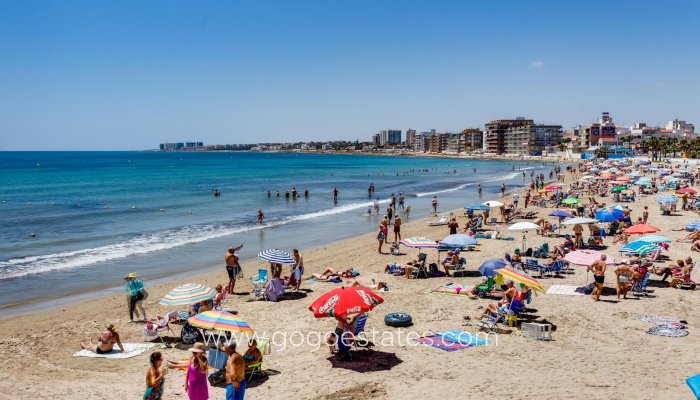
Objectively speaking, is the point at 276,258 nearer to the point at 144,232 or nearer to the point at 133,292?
the point at 133,292

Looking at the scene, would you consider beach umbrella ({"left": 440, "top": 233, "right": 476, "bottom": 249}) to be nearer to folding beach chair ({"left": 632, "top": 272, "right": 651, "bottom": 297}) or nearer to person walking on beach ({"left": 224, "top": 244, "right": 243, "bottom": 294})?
folding beach chair ({"left": 632, "top": 272, "right": 651, "bottom": 297})

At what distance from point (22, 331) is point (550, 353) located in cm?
1167

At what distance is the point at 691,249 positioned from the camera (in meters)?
18.3

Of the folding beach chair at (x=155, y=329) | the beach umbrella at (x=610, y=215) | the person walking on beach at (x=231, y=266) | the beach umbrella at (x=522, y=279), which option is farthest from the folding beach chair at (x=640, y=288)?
the folding beach chair at (x=155, y=329)

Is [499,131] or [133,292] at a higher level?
[499,131]

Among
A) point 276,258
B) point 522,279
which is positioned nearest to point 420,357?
point 522,279

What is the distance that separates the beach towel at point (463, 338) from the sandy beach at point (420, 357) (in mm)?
289

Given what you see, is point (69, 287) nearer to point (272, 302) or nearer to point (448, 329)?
point (272, 302)

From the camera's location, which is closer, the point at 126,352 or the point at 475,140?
the point at 126,352

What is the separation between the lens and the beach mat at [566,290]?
525 inches

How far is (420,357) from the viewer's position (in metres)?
9.45

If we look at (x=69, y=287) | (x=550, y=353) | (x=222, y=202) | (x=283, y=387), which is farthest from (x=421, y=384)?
(x=222, y=202)

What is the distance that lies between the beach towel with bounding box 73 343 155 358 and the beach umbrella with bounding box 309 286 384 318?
12.2 ft

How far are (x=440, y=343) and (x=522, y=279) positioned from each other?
287 centimetres
